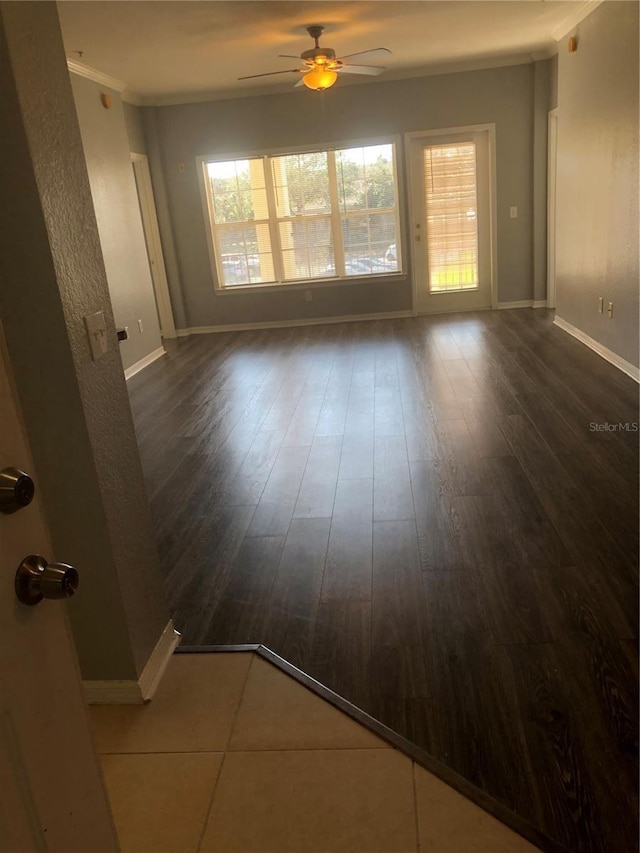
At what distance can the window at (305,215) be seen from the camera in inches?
301

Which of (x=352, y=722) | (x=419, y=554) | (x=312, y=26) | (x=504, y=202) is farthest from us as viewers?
(x=504, y=202)

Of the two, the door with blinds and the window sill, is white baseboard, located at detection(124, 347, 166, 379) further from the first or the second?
the door with blinds

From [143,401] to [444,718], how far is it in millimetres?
4103

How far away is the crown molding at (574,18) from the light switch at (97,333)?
5.00 metres

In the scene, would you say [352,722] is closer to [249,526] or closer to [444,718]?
[444,718]

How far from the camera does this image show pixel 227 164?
7.74 metres

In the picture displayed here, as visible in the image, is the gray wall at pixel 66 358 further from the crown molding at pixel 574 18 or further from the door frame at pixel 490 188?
the door frame at pixel 490 188

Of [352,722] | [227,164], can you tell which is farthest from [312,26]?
[352,722]

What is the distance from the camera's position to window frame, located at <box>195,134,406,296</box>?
751 cm

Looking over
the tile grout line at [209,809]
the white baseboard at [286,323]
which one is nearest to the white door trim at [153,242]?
the white baseboard at [286,323]

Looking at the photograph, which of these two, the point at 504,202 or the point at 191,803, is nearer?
the point at 191,803

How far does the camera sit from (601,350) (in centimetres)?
541

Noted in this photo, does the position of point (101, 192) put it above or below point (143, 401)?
above

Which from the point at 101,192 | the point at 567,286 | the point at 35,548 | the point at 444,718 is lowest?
the point at 444,718
